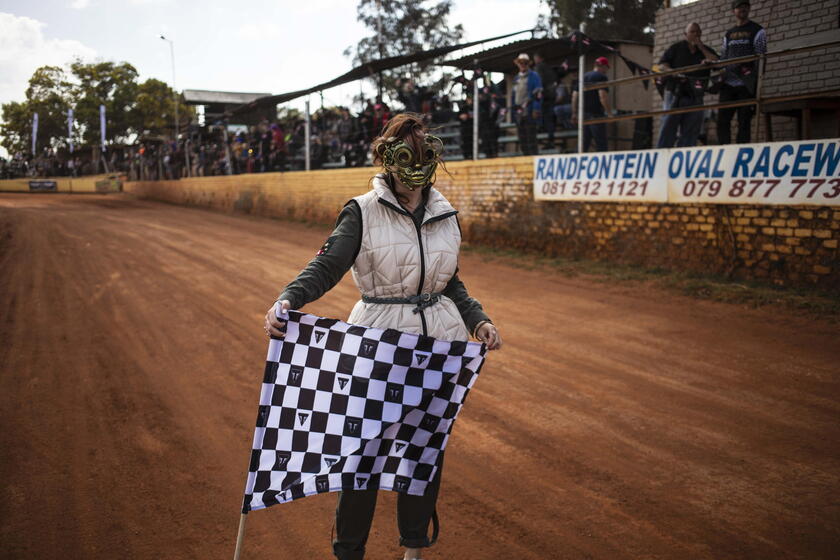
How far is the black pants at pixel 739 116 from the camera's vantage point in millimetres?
8938

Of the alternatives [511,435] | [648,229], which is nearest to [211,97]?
[648,229]

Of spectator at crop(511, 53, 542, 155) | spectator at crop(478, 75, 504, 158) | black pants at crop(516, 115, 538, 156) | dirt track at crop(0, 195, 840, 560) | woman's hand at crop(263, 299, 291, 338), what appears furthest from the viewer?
spectator at crop(478, 75, 504, 158)

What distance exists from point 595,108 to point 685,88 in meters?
1.61

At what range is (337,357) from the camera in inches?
102

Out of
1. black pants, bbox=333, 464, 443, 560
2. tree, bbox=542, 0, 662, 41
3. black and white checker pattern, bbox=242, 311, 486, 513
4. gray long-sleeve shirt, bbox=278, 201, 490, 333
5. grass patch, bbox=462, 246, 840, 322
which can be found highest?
tree, bbox=542, 0, 662, 41

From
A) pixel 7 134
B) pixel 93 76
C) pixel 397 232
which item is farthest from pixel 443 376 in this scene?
pixel 7 134

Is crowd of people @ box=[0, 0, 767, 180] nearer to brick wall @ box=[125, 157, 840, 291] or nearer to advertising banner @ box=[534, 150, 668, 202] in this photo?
advertising banner @ box=[534, 150, 668, 202]

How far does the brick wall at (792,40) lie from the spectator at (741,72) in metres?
1.87

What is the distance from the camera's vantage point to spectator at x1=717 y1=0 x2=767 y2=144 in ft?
28.9

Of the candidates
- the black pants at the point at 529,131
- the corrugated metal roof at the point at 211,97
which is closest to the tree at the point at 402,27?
the corrugated metal roof at the point at 211,97

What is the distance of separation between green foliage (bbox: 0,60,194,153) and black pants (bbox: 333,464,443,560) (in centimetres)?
5805

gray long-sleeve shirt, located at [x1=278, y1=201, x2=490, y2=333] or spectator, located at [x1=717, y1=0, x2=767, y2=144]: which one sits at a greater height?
spectator, located at [x1=717, y1=0, x2=767, y2=144]

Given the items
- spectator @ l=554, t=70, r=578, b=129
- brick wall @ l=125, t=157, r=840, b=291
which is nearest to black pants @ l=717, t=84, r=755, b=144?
brick wall @ l=125, t=157, r=840, b=291

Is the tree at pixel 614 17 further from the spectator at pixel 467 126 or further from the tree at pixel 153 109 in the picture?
the tree at pixel 153 109
